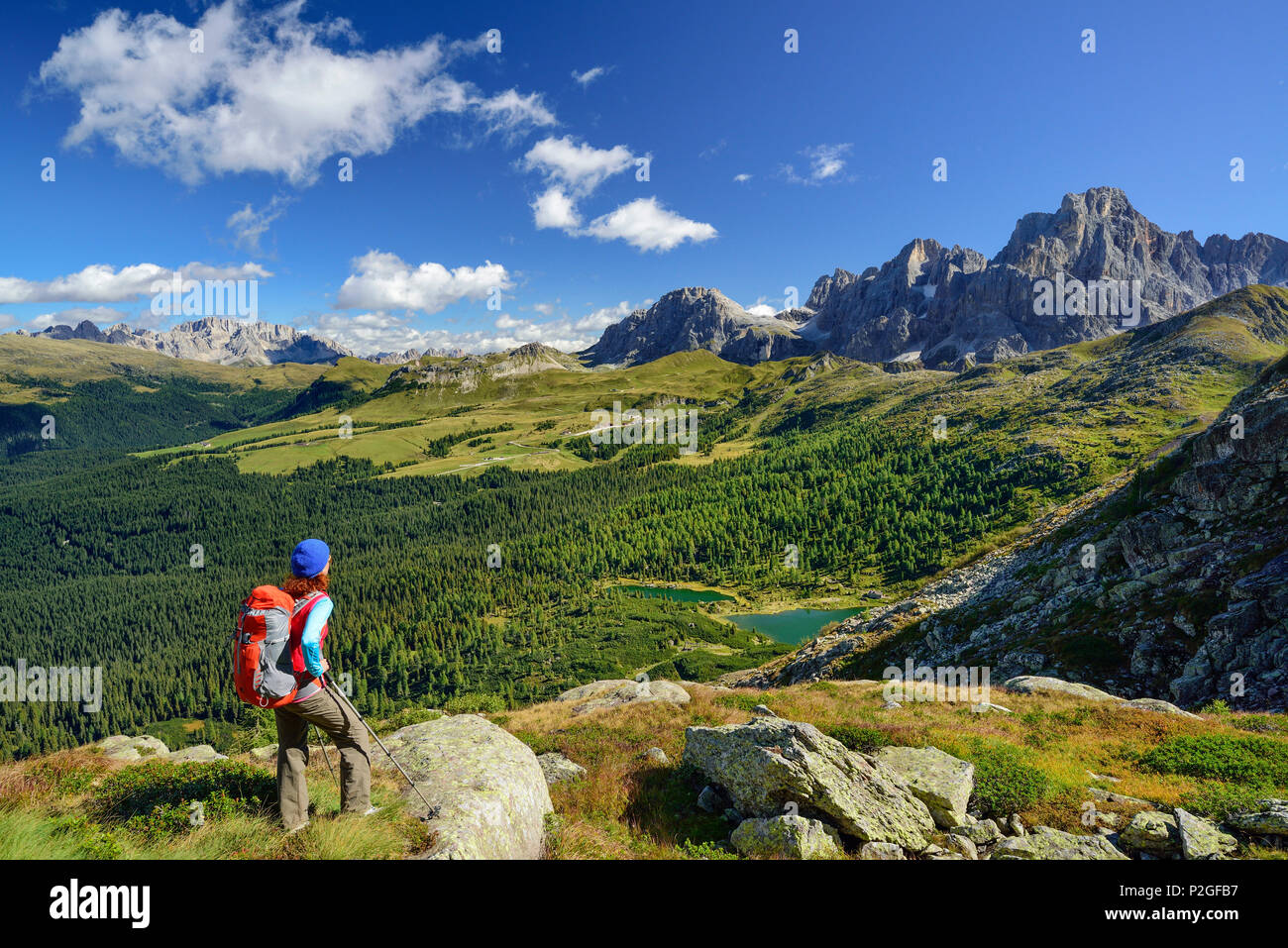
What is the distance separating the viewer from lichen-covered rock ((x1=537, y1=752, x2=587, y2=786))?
54.1 feet

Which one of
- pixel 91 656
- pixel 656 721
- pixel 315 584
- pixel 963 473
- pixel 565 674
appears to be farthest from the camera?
pixel 91 656

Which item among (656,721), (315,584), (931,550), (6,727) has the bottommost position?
(6,727)

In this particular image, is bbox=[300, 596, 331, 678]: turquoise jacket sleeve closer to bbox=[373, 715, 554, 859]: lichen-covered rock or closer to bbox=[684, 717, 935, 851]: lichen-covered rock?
bbox=[373, 715, 554, 859]: lichen-covered rock

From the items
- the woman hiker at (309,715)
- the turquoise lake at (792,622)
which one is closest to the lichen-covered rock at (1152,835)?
the woman hiker at (309,715)

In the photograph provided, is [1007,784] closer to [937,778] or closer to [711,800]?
[937,778]

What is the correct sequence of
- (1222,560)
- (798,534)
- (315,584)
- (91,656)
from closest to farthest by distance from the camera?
1. (315,584)
2. (1222,560)
3. (798,534)
4. (91,656)

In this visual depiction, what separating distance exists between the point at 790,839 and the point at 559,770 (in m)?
9.03

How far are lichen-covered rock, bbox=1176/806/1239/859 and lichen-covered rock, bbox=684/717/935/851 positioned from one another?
4.36 metres

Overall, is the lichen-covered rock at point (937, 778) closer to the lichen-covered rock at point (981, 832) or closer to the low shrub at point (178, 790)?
the lichen-covered rock at point (981, 832)
